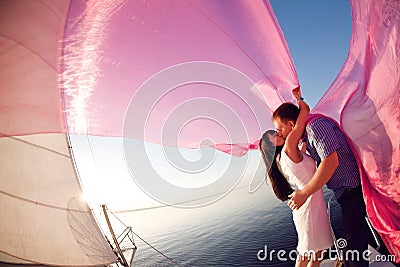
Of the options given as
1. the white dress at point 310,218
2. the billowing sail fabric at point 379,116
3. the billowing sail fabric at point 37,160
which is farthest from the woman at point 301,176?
the billowing sail fabric at point 37,160

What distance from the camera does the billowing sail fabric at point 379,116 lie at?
5.68 ft

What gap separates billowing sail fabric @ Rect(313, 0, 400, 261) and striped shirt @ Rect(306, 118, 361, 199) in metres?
0.08

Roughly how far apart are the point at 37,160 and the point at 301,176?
5506 mm

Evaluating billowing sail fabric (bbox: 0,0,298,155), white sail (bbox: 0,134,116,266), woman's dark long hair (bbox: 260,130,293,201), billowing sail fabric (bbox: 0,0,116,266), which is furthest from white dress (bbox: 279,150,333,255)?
white sail (bbox: 0,134,116,266)

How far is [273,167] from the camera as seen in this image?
82.7 inches

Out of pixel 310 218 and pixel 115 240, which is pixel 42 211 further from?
pixel 310 218

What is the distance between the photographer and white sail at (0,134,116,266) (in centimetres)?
487

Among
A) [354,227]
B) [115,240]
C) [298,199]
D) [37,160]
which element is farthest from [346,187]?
[37,160]

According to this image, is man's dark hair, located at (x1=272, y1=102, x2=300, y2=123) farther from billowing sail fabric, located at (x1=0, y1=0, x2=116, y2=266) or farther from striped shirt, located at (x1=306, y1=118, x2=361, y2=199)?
billowing sail fabric, located at (x1=0, y1=0, x2=116, y2=266)

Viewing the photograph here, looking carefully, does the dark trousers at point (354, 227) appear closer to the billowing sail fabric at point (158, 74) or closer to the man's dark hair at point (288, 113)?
the man's dark hair at point (288, 113)

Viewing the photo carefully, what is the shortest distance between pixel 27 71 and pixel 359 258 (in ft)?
13.2

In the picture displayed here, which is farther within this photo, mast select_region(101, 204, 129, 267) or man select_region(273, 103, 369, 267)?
mast select_region(101, 204, 129, 267)

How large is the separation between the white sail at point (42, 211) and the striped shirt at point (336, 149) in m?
5.35

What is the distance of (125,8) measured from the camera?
2.73m
